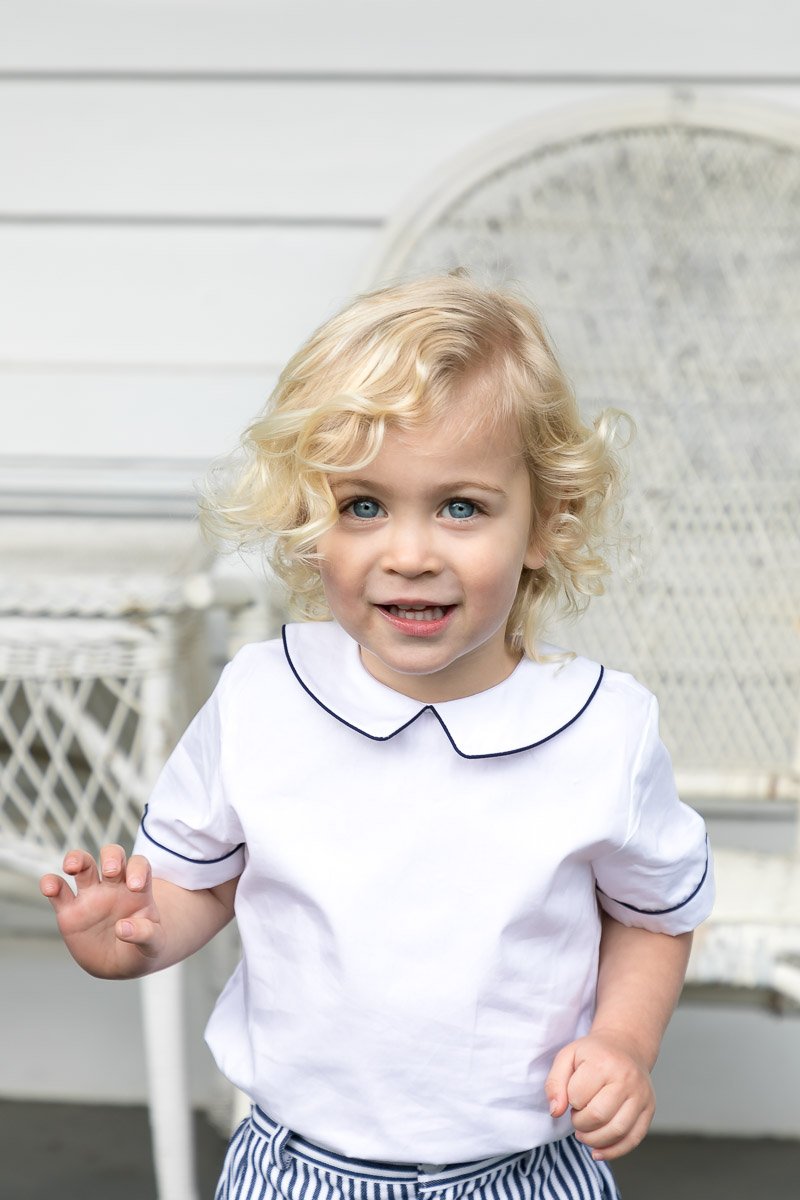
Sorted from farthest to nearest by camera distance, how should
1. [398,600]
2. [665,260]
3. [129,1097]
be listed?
1. [129,1097]
2. [665,260]
3. [398,600]

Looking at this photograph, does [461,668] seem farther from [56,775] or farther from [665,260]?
[665,260]

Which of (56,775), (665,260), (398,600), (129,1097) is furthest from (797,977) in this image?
(129,1097)

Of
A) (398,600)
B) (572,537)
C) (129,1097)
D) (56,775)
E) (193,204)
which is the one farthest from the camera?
(129,1097)

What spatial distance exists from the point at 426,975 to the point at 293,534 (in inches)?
11.0

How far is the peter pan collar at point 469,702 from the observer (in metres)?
0.86

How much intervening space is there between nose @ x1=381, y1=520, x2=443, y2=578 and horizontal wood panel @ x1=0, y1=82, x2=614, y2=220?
44.2 inches

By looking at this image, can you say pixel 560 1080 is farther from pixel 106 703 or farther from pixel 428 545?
pixel 106 703

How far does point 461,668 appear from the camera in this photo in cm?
89

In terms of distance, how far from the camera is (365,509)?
0.83m

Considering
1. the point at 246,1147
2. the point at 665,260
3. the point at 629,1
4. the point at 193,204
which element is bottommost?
the point at 246,1147

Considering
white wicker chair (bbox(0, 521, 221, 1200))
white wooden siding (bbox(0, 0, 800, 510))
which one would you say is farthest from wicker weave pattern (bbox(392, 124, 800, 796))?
white wicker chair (bbox(0, 521, 221, 1200))

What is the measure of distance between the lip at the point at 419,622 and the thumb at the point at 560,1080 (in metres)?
0.26

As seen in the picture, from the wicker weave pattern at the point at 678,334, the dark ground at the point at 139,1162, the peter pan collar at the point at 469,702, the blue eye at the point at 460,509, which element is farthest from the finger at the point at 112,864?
the dark ground at the point at 139,1162

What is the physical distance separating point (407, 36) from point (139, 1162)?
1.50m
